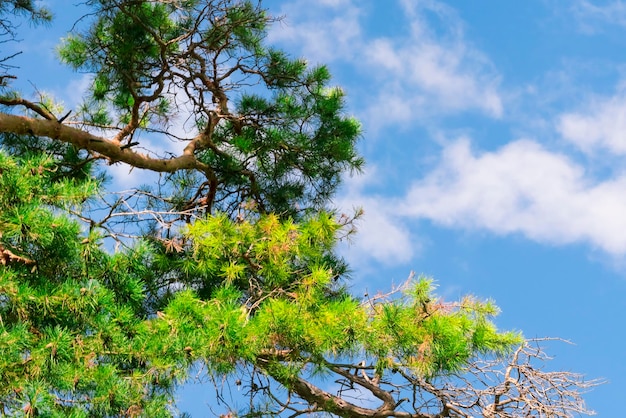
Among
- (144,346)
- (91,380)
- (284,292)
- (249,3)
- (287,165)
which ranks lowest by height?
(91,380)

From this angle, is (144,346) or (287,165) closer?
(144,346)

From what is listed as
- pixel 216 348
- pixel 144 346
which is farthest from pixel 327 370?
pixel 144 346

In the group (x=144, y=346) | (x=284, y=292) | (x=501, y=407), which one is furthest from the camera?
(x=284, y=292)

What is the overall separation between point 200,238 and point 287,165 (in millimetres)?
891

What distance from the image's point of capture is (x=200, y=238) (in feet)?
8.71

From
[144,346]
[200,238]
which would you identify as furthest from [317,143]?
[144,346]

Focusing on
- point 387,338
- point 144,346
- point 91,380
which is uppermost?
point 387,338

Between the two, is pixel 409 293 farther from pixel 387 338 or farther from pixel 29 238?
pixel 29 238

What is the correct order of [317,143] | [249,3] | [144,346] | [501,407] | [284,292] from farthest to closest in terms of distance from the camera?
[317,143]
[249,3]
[284,292]
[501,407]
[144,346]

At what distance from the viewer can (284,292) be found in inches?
102

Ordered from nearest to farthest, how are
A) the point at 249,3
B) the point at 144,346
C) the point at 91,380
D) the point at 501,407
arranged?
the point at 91,380 < the point at 144,346 < the point at 501,407 < the point at 249,3

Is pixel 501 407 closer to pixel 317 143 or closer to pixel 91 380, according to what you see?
pixel 91 380

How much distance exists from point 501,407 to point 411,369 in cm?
34

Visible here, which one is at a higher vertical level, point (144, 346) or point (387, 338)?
point (387, 338)
